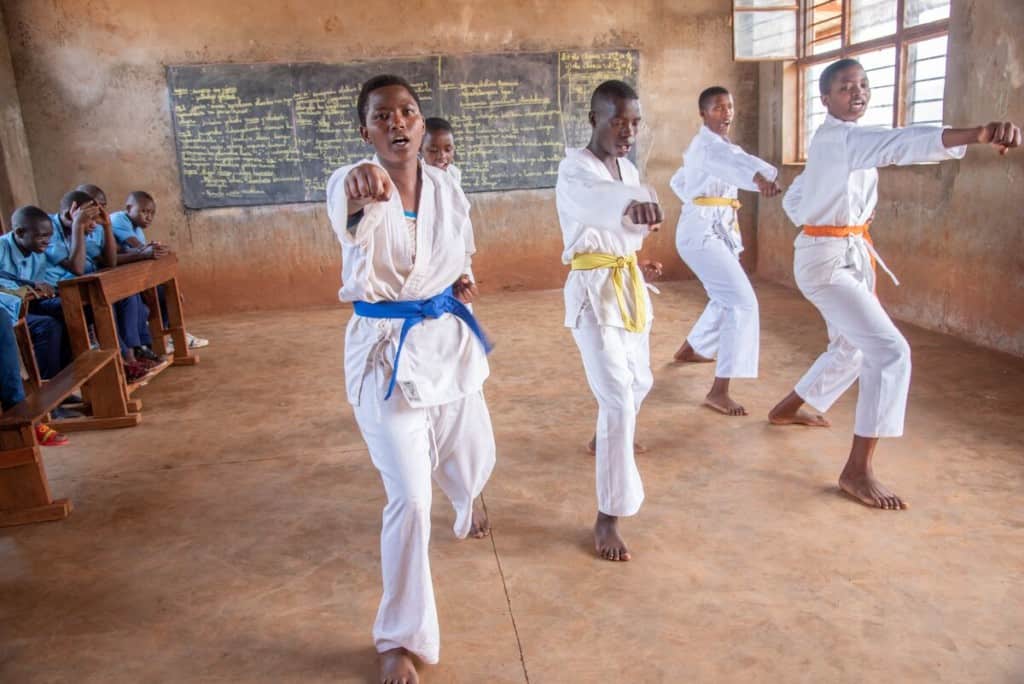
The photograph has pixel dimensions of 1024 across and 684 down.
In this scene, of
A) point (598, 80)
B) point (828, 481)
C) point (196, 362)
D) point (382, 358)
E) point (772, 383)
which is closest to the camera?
point (382, 358)

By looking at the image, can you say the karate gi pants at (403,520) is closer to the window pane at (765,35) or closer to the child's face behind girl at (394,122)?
the child's face behind girl at (394,122)

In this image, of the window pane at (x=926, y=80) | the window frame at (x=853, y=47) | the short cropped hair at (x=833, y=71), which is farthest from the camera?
the window frame at (x=853, y=47)

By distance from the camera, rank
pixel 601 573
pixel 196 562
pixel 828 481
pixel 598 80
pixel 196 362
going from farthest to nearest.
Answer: pixel 598 80, pixel 196 362, pixel 828 481, pixel 196 562, pixel 601 573

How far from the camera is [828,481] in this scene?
3.15 meters

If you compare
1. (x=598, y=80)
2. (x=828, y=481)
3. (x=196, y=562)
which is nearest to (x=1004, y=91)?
(x=828, y=481)

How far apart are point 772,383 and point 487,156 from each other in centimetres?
415

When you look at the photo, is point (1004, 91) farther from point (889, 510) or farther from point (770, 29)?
point (889, 510)

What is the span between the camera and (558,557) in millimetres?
2652

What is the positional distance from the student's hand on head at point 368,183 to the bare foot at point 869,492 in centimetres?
219

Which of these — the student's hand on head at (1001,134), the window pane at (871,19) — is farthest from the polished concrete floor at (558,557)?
the window pane at (871,19)

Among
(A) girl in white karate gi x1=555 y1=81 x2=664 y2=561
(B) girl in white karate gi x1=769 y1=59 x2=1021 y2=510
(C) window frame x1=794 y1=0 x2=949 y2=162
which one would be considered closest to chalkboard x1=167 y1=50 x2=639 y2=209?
(C) window frame x1=794 y1=0 x2=949 y2=162

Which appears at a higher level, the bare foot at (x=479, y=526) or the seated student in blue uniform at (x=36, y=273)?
the seated student in blue uniform at (x=36, y=273)

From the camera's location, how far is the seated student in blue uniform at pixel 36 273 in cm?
457

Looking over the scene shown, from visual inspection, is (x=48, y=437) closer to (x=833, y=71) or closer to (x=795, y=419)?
(x=795, y=419)
